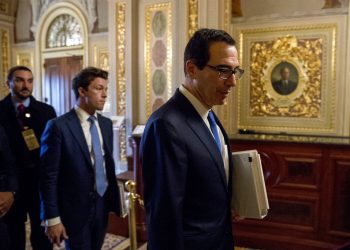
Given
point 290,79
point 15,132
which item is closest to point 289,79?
Answer: point 290,79

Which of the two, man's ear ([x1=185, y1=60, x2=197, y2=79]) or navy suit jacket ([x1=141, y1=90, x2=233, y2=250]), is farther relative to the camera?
man's ear ([x1=185, y1=60, x2=197, y2=79])

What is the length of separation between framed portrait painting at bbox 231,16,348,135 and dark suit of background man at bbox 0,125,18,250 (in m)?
3.11

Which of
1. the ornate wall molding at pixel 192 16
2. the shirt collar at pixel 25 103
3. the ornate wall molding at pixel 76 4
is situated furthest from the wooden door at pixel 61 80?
the shirt collar at pixel 25 103

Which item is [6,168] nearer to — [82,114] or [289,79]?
[82,114]

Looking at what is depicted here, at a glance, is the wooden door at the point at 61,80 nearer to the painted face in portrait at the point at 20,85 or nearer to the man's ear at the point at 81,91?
the painted face in portrait at the point at 20,85

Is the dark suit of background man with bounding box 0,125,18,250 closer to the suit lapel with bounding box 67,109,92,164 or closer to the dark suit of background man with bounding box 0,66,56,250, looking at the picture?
the dark suit of background man with bounding box 0,66,56,250

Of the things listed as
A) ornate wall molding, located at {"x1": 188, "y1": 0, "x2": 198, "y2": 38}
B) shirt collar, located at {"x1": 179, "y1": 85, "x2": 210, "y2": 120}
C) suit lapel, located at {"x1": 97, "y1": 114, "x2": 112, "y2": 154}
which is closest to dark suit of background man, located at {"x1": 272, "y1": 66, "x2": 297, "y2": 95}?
ornate wall molding, located at {"x1": 188, "y1": 0, "x2": 198, "y2": 38}

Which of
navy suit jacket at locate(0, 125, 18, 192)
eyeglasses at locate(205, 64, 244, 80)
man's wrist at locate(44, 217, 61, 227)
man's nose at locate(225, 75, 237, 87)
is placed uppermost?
eyeglasses at locate(205, 64, 244, 80)

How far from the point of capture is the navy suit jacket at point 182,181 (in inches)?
43.5

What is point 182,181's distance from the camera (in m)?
1.13

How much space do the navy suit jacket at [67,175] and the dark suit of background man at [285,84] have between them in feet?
10.4

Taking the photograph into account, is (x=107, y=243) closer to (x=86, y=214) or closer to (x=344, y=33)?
(x=86, y=214)

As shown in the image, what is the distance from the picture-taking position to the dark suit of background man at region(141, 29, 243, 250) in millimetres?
1108

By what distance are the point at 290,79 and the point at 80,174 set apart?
10.7ft
